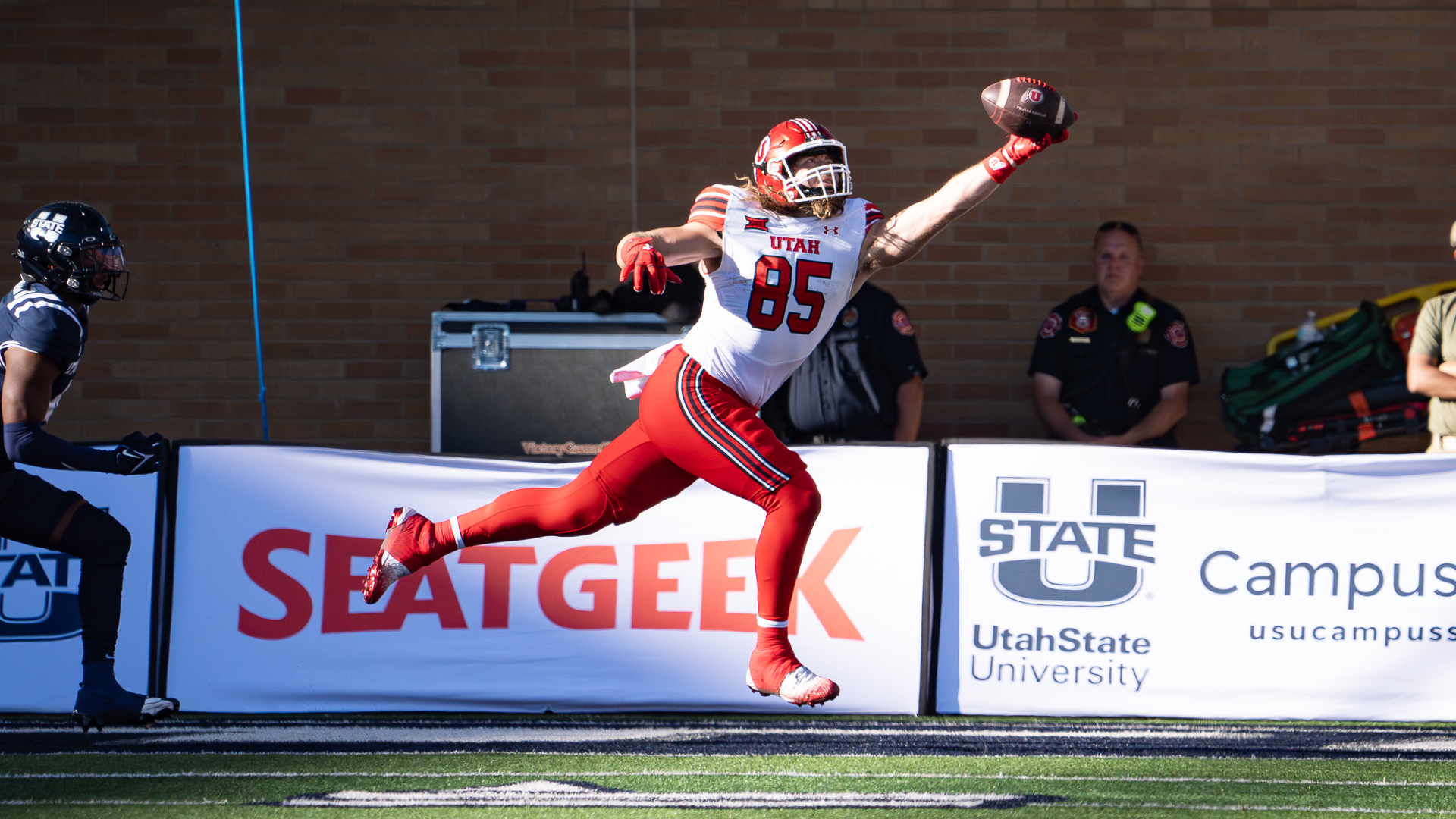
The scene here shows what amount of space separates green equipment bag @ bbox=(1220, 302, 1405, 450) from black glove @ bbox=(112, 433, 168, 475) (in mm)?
5189

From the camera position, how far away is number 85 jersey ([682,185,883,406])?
402 cm

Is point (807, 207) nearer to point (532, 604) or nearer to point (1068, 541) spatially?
point (1068, 541)

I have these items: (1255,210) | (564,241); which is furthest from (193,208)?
(1255,210)

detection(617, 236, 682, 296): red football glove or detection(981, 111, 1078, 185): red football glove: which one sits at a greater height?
detection(981, 111, 1078, 185): red football glove

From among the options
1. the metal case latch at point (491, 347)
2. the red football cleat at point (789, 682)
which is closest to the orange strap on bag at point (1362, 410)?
the red football cleat at point (789, 682)

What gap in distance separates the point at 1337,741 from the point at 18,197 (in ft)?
23.9

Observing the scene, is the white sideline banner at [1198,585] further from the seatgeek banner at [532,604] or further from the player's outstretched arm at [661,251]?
the player's outstretched arm at [661,251]

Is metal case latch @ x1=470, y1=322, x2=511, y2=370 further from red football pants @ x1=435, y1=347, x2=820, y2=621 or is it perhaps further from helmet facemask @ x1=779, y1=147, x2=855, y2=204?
helmet facemask @ x1=779, y1=147, x2=855, y2=204

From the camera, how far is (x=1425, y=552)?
17.3 feet

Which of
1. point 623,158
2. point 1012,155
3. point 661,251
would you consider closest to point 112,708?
point 661,251

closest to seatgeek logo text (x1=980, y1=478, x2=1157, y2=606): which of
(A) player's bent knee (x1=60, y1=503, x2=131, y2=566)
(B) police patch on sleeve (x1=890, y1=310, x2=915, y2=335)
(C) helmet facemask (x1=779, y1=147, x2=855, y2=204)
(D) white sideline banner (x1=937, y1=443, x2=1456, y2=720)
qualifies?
(D) white sideline banner (x1=937, y1=443, x2=1456, y2=720)

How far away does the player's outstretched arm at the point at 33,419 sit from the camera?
4516 millimetres

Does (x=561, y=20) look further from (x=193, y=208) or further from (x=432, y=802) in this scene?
(x=432, y=802)

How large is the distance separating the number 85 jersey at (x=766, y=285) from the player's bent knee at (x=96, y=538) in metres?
2.31
